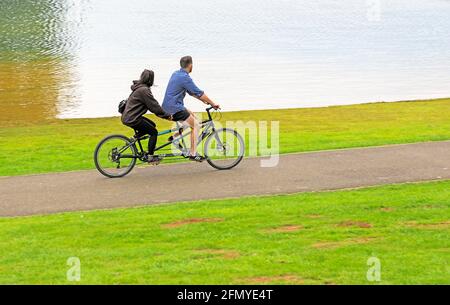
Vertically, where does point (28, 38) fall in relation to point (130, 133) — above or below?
above

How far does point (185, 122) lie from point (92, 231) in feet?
13.9

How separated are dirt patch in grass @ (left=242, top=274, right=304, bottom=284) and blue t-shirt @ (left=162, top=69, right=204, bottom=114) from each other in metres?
6.28

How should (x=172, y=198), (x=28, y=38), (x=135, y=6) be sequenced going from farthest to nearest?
(x=135, y=6)
(x=28, y=38)
(x=172, y=198)

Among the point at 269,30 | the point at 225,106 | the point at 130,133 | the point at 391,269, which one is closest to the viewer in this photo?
the point at 391,269

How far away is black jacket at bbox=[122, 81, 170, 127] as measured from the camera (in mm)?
14461

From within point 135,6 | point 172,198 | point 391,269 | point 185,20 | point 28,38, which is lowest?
point 391,269

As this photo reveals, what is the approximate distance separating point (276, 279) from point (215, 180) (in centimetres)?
572

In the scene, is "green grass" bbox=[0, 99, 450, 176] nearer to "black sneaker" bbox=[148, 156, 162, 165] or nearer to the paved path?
the paved path

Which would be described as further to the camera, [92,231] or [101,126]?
[101,126]

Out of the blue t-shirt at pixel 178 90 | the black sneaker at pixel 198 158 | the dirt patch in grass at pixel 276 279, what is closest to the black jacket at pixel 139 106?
the blue t-shirt at pixel 178 90

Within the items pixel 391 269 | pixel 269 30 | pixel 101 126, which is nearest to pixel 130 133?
pixel 101 126

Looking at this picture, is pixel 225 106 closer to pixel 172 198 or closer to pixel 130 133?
pixel 130 133

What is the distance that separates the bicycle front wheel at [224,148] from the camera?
594 inches

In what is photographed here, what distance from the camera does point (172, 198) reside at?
A: 13133 mm
